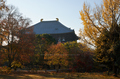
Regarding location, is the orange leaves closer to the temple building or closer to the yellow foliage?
the yellow foliage

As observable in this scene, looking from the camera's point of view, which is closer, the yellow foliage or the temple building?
the yellow foliage

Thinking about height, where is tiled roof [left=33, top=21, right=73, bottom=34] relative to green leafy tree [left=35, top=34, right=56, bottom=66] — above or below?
above

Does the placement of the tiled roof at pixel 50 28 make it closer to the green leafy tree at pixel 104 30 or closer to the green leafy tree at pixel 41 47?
the green leafy tree at pixel 41 47

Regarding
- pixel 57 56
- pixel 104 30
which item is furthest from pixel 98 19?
pixel 57 56

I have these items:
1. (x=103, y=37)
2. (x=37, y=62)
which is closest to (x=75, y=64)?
(x=37, y=62)

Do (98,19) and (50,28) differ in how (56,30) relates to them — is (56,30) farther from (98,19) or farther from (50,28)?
(98,19)

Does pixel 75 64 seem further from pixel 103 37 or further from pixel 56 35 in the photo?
pixel 56 35

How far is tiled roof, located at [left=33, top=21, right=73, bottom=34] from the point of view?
3869cm

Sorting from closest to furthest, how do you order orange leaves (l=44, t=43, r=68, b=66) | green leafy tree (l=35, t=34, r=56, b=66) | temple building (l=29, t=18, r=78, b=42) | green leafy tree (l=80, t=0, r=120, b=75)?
green leafy tree (l=80, t=0, r=120, b=75) → orange leaves (l=44, t=43, r=68, b=66) → green leafy tree (l=35, t=34, r=56, b=66) → temple building (l=29, t=18, r=78, b=42)

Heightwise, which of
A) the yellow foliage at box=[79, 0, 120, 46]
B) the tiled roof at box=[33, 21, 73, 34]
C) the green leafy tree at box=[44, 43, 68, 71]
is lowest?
the green leafy tree at box=[44, 43, 68, 71]

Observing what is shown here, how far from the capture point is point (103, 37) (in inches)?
547

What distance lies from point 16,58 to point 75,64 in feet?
26.0

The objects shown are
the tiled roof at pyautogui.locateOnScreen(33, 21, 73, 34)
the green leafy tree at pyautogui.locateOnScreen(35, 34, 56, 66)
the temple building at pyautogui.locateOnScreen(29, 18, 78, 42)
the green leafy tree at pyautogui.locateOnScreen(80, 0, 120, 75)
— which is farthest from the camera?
the tiled roof at pyautogui.locateOnScreen(33, 21, 73, 34)

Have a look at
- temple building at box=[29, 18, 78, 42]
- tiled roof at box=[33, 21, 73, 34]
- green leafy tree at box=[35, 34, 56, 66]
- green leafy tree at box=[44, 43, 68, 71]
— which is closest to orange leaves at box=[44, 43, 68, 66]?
green leafy tree at box=[44, 43, 68, 71]
